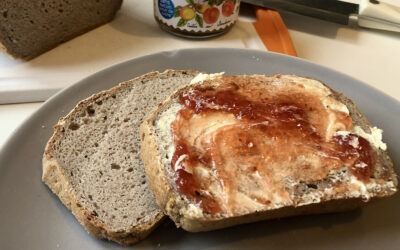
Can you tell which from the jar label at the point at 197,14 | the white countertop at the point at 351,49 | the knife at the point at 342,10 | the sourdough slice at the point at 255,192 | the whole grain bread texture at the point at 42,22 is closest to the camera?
the sourdough slice at the point at 255,192

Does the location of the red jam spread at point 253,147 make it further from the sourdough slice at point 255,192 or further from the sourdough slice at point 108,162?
the sourdough slice at point 108,162

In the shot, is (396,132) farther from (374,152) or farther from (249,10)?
(249,10)

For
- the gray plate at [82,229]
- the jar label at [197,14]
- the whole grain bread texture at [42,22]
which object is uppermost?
the jar label at [197,14]

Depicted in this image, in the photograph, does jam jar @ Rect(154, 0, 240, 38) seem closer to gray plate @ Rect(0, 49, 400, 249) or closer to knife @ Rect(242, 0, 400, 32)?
knife @ Rect(242, 0, 400, 32)

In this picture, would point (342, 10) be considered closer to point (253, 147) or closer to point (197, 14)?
point (197, 14)

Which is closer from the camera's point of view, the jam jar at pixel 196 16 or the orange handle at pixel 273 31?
the jam jar at pixel 196 16

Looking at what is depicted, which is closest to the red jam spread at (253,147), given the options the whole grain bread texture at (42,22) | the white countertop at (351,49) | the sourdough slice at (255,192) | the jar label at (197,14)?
the sourdough slice at (255,192)

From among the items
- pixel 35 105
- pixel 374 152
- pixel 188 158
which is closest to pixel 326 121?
pixel 374 152
